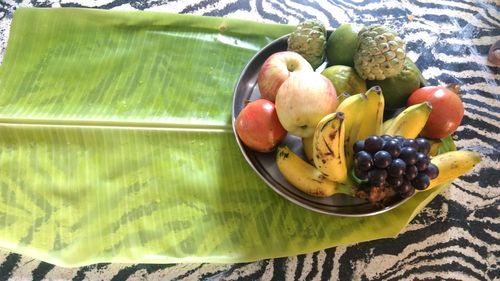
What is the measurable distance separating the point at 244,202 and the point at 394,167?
1.10 feet

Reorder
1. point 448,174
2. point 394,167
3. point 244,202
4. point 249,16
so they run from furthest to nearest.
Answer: point 249,16 → point 244,202 → point 448,174 → point 394,167

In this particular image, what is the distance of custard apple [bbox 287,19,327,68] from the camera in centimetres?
90

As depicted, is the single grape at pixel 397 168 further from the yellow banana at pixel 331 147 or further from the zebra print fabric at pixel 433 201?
the zebra print fabric at pixel 433 201

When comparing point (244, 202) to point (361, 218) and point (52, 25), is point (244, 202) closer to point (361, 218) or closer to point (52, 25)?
point (361, 218)

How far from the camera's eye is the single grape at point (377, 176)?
70cm

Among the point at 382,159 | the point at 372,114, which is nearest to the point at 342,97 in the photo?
the point at 372,114

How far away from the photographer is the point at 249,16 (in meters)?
1.20

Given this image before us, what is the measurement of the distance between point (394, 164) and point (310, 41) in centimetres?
33

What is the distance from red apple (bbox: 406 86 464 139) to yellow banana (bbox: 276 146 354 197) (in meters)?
0.23

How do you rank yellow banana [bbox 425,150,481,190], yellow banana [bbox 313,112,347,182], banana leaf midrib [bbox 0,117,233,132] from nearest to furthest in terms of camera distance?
yellow banana [bbox 313,112,347,182], yellow banana [bbox 425,150,481,190], banana leaf midrib [bbox 0,117,233,132]

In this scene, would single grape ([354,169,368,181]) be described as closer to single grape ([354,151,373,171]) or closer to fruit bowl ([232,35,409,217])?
single grape ([354,151,373,171])

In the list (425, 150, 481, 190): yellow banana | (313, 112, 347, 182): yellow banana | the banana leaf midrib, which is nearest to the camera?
(313, 112, 347, 182): yellow banana

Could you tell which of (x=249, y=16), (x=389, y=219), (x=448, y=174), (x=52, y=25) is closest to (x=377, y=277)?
(x=389, y=219)

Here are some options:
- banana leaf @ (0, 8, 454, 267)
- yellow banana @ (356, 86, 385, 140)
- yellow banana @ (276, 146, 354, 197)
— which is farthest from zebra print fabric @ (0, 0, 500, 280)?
yellow banana @ (356, 86, 385, 140)
